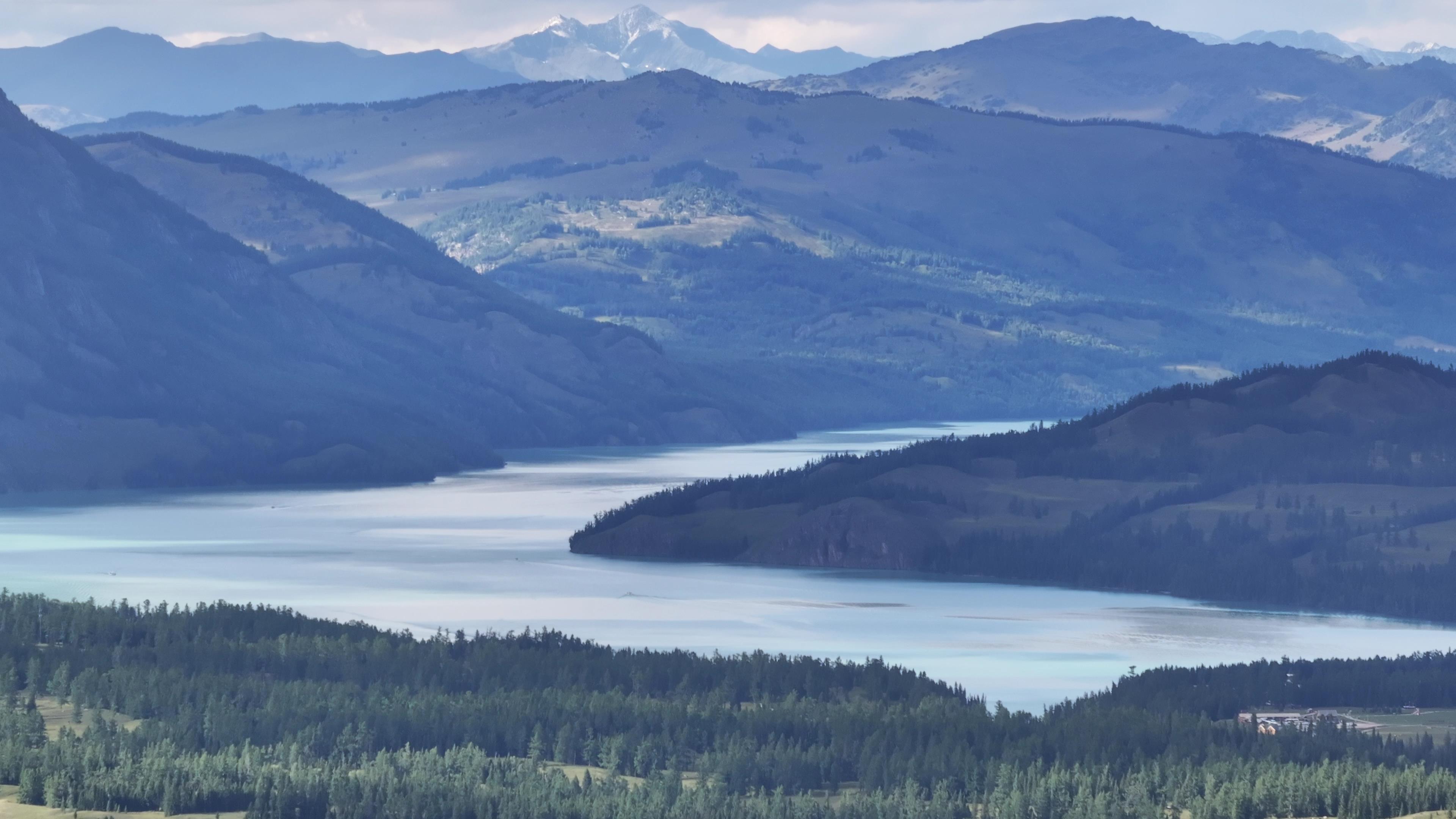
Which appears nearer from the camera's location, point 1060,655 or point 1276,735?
point 1276,735

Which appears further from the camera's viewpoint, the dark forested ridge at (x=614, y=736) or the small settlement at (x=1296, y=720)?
the small settlement at (x=1296, y=720)

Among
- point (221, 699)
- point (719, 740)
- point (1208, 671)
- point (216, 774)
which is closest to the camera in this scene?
point (216, 774)

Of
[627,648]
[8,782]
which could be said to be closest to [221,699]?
[8,782]

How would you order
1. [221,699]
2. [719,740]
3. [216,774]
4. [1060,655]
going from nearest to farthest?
1. [216,774]
2. [719,740]
3. [221,699]
4. [1060,655]

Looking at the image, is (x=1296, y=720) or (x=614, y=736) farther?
(x=1296, y=720)

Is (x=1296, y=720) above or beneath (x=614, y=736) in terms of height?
above

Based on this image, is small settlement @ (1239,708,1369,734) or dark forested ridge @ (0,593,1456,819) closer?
dark forested ridge @ (0,593,1456,819)

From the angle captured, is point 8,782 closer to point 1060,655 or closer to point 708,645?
point 708,645
